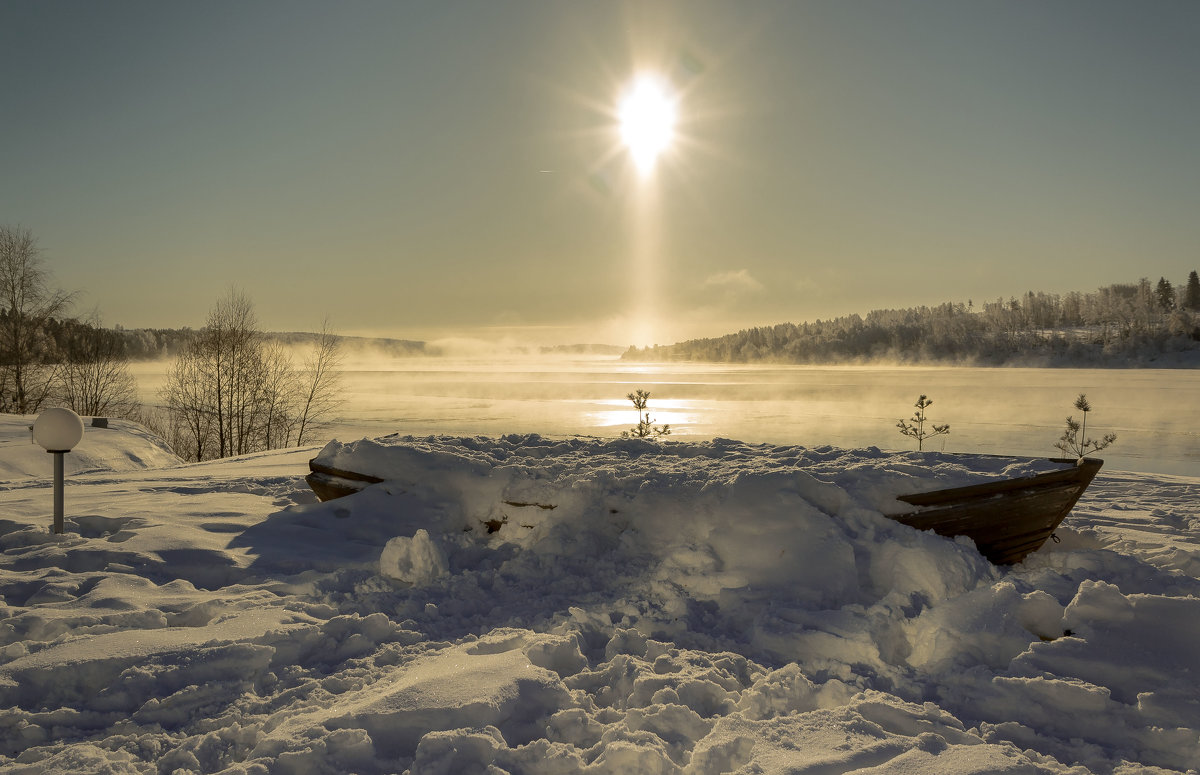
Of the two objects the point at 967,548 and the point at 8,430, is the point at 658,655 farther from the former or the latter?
the point at 8,430

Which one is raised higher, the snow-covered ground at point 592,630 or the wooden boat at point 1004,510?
the wooden boat at point 1004,510

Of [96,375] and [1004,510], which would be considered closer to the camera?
[1004,510]

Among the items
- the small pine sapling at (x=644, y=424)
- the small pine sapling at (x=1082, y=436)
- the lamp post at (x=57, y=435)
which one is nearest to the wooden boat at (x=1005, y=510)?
the lamp post at (x=57, y=435)

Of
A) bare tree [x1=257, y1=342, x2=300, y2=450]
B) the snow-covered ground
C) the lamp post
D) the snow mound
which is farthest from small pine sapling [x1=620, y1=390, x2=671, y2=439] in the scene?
bare tree [x1=257, y1=342, x2=300, y2=450]

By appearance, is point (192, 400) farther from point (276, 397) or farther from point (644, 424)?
point (644, 424)

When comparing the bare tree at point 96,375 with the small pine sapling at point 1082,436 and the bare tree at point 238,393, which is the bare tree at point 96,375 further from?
the small pine sapling at point 1082,436

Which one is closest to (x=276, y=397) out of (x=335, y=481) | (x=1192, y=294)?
(x=335, y=481)

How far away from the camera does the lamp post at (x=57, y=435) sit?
5.05 m

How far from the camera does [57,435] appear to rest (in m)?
5.15

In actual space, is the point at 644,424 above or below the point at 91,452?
above

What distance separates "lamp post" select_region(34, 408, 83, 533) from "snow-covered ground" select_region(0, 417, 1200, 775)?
0.26m

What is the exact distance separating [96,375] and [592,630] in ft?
118

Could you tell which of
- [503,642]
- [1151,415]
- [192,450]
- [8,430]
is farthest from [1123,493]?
[1151,415]

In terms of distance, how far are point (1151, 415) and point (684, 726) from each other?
200ft
